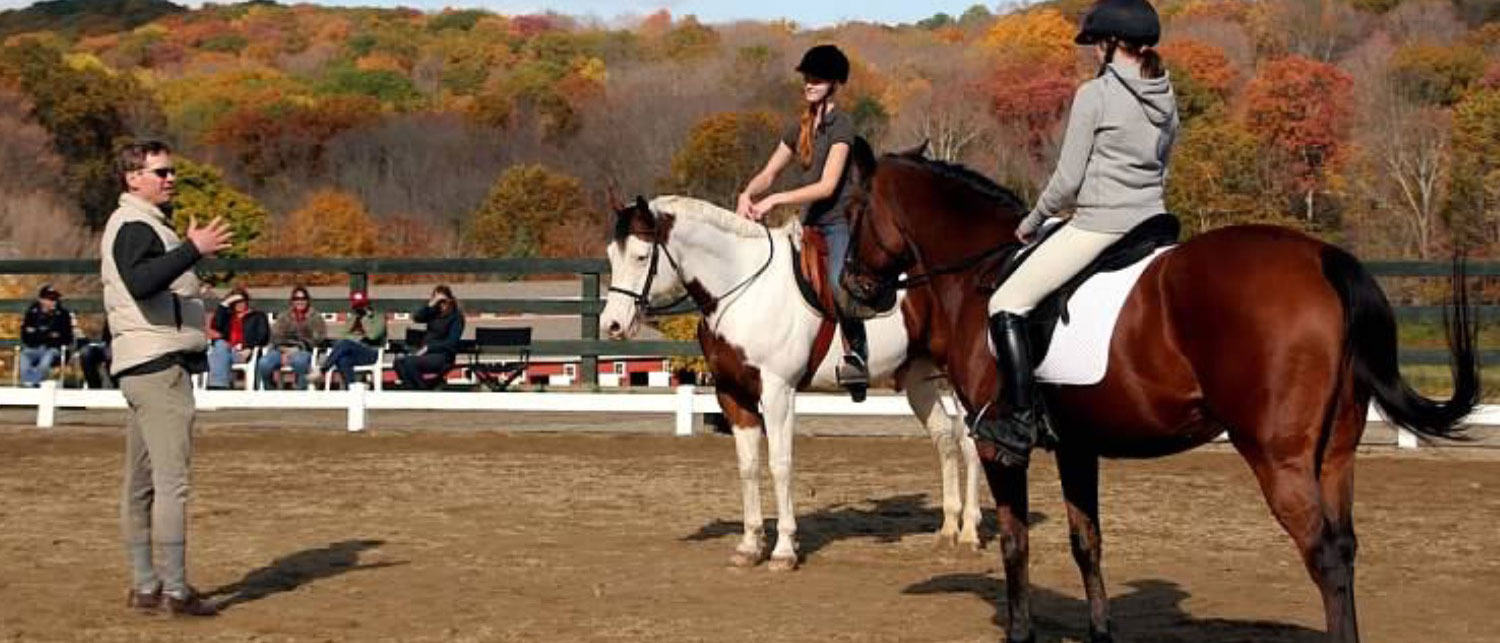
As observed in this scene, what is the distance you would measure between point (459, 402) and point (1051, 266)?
10.8 metres

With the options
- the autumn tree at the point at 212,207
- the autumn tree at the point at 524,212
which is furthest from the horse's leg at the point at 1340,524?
the autumn tree at the point at 212,207

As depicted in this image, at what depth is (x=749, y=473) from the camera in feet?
32.8

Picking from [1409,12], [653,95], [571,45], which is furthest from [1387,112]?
[571,45]

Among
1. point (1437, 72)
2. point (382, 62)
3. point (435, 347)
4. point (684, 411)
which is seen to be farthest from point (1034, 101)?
point (382, 62)

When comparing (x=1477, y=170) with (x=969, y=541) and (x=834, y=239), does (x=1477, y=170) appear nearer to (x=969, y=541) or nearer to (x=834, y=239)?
(x=969, y=541)

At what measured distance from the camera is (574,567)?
9.63 m

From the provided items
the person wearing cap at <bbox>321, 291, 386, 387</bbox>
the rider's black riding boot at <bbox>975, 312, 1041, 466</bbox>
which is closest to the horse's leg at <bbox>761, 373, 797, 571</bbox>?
the rider's black riding boot at <bbox>975, 312, 1041, 466</bbox>

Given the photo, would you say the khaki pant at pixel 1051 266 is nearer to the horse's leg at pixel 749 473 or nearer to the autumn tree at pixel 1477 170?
the horse's leg at pixel 749 473

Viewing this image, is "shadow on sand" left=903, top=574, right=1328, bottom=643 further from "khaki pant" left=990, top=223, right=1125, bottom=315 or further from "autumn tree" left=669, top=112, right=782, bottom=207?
"autumn tree" left=669, top=112, right=782, bottom=207

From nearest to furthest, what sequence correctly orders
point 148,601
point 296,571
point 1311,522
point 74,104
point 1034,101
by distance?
1. point 1311,522
2. point 148,601
3. point 296,571
4. point 1034,101
5. point 74,104

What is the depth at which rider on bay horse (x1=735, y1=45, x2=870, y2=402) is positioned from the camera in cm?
964

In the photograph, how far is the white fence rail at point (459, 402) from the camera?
16750mm

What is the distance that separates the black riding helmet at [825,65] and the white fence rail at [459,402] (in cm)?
697

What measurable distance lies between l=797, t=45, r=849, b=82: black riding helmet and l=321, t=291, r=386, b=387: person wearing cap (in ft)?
32.8
